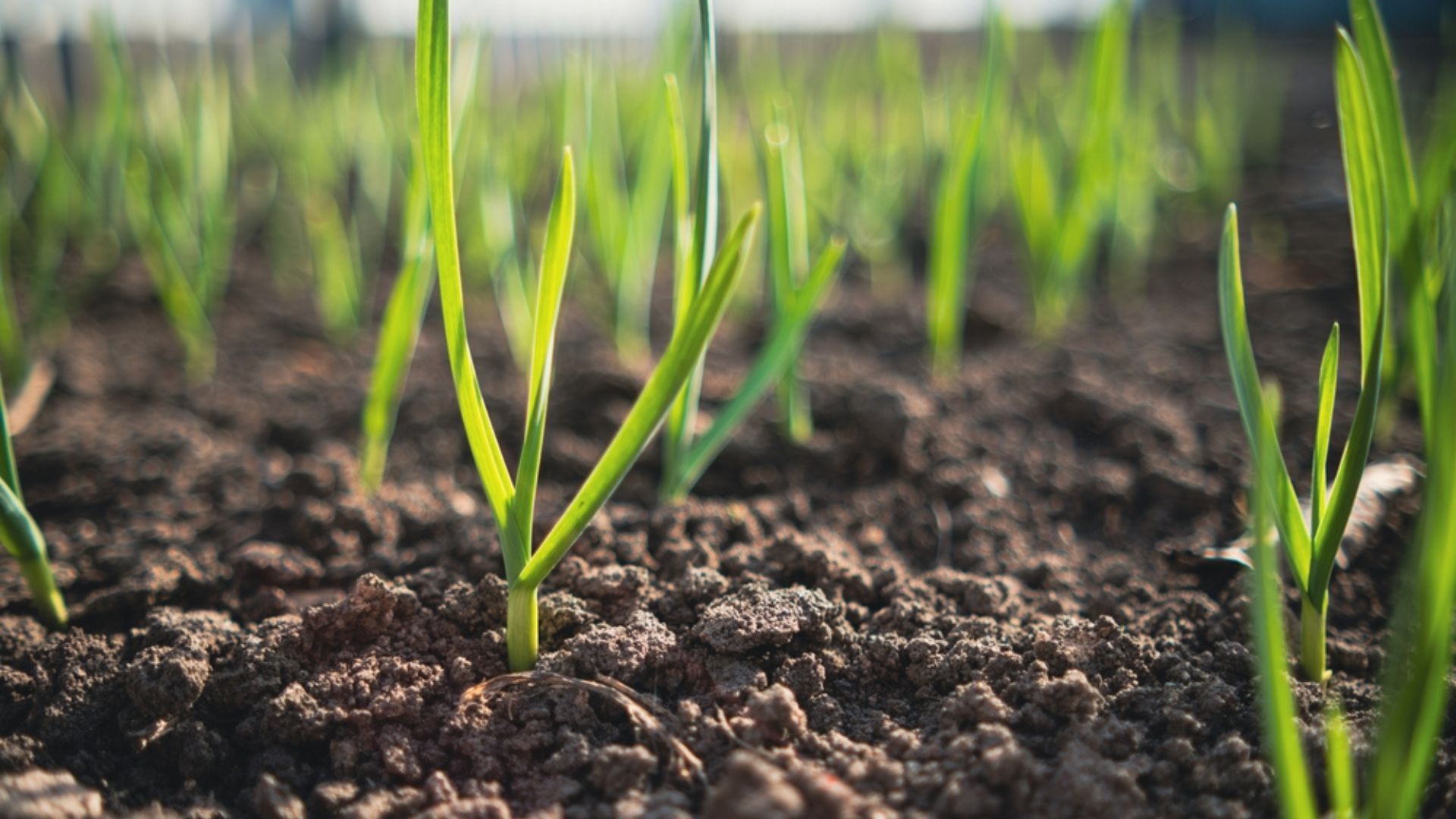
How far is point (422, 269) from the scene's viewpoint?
913mm

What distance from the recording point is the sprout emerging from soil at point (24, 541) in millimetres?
715

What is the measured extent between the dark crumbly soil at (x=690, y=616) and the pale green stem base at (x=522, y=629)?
0.08 ft

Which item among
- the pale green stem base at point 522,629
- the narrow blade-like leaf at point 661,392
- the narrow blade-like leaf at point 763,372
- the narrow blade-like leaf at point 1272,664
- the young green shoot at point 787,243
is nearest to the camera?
the narrow blade-like leaf at point 1272,664

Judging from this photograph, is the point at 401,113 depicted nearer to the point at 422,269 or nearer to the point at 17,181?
the point at 17,181

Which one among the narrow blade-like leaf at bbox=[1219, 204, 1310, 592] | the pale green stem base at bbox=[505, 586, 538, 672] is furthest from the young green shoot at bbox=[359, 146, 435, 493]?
the narrow blade-like leaf at bbox=[1219, 204, 1310, 592]

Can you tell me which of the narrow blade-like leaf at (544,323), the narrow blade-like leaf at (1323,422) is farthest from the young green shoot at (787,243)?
the narrow blade-like leaf at (1323,422)

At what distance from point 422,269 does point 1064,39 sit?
5368 millimetres

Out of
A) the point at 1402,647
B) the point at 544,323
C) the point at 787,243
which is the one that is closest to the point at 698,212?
the point at 544,323

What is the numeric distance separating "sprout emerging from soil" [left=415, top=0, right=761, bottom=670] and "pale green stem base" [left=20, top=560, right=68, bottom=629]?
41 cm

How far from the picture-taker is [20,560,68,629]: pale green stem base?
0.78m

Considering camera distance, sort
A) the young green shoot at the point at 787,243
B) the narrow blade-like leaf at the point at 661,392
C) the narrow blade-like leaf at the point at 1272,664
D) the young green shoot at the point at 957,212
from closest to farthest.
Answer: the narrow blade-like leaf at the point at 1272,664 → the narrow blade-like leaf at the point at 661,392 → the young green shoot at the point at 787,243 → the young green shoot at the point at 957,212

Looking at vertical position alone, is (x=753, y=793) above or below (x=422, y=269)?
below

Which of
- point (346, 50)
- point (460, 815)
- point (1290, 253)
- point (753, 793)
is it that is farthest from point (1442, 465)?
point (346, 50)

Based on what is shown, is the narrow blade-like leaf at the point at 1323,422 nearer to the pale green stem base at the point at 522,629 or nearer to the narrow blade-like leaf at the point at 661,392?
the narrow blade-like leaf at the point at 661,392
